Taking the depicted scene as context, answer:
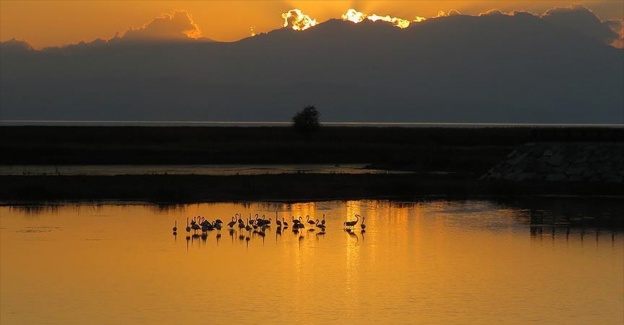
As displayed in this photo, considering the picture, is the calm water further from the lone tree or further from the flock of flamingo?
the lone tree

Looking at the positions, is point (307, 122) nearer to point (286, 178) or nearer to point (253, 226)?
point (286, 178)

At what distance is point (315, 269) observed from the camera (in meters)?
24.0

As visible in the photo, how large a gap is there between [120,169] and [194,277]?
35.9 m

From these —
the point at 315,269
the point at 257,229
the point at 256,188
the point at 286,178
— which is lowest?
the point at 315,269

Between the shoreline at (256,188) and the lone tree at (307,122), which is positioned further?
the lone tree at (307,122)

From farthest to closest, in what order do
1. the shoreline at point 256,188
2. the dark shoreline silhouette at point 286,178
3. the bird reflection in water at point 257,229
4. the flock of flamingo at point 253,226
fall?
the dark shoreline silhouette at point 286,178
the shoreline at point 256,188
the flock of flamingo at point 253,226
the bird reflection in water at point 257,229

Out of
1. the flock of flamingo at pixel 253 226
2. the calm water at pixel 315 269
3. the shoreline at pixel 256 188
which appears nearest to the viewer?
the calm water at pixel 315 269

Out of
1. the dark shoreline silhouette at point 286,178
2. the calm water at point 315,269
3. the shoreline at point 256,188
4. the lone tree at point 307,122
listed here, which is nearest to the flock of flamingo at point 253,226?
the calm water at point 315,269

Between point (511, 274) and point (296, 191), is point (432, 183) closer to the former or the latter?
point (296, 191)

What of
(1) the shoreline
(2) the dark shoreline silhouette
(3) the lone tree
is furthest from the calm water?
(3) the lone tree

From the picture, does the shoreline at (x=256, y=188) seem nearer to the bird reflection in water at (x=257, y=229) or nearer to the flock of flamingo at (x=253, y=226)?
the flock of flamingo at (x=253, y=226)

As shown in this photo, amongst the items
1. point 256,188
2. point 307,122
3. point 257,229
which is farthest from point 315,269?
point 307,122

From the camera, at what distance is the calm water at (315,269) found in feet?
63.0

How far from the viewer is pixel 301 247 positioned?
27953 millimetres
